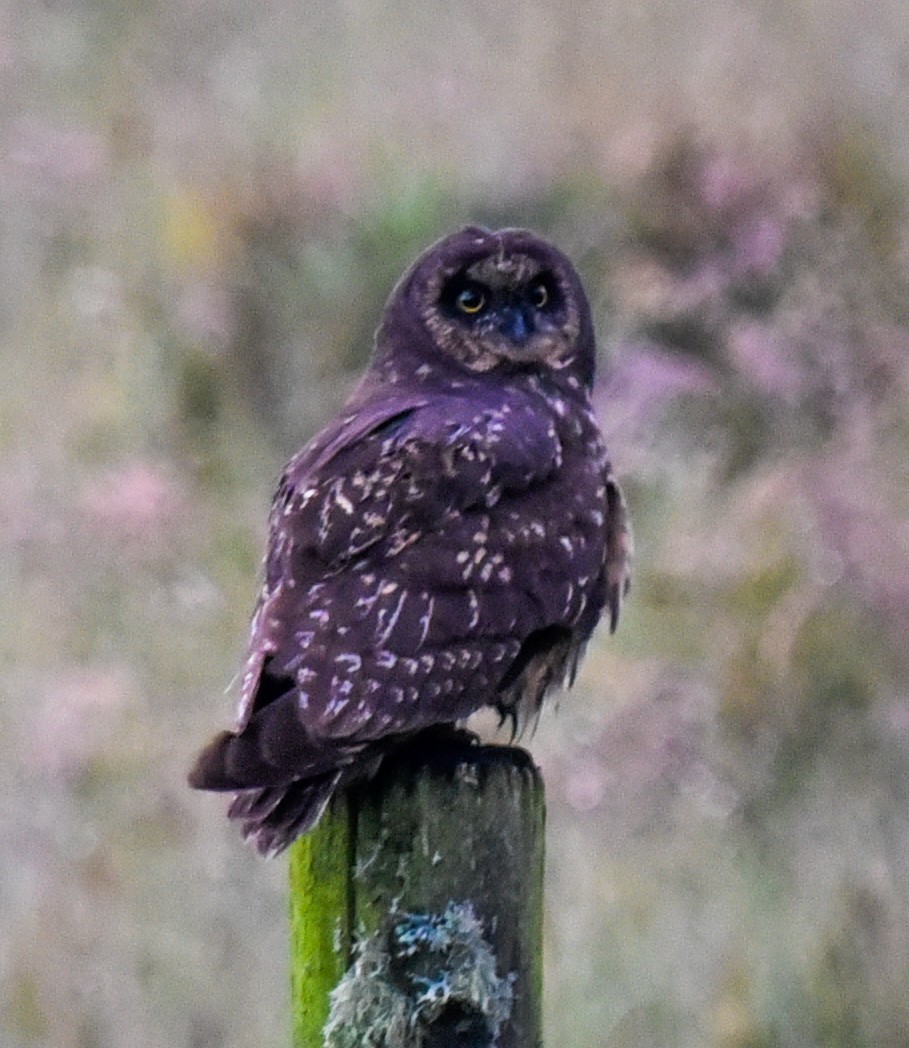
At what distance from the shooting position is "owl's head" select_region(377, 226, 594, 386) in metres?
3.25

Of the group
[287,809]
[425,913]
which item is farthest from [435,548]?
[425,913]

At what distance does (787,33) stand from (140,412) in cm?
324

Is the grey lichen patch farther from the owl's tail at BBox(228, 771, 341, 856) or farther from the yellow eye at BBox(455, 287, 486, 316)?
the yellow eye at BBox(455, 287, 486, 316)

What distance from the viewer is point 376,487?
2688mm

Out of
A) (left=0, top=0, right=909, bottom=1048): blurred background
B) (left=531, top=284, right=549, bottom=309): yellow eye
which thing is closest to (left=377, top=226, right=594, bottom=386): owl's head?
(left=531, top=284, right=549, bottom=309): yellow eye

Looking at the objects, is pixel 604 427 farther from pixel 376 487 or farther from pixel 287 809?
pixel 287 809

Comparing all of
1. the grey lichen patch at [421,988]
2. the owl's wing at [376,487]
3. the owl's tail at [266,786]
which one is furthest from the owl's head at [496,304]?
the grey lichen patch at [421,988]

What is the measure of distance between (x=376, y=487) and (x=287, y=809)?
0.55 metres

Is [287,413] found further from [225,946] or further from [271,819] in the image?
[271,819]

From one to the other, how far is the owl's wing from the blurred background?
6.60 feet

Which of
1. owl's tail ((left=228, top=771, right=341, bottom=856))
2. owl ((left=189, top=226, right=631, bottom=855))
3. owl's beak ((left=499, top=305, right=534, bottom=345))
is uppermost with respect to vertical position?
owl's beak ((left=499, top=305, right=534, bottom=345))

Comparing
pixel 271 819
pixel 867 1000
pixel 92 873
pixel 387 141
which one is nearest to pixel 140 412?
pixel 387 141

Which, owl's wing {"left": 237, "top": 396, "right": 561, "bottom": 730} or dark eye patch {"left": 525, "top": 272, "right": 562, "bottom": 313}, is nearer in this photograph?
owl's wing {"left": 237, "top": 396, "right": 561, "bottom": 730}

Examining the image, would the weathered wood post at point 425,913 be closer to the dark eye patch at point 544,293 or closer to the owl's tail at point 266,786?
the owl's tail at point 266,786
